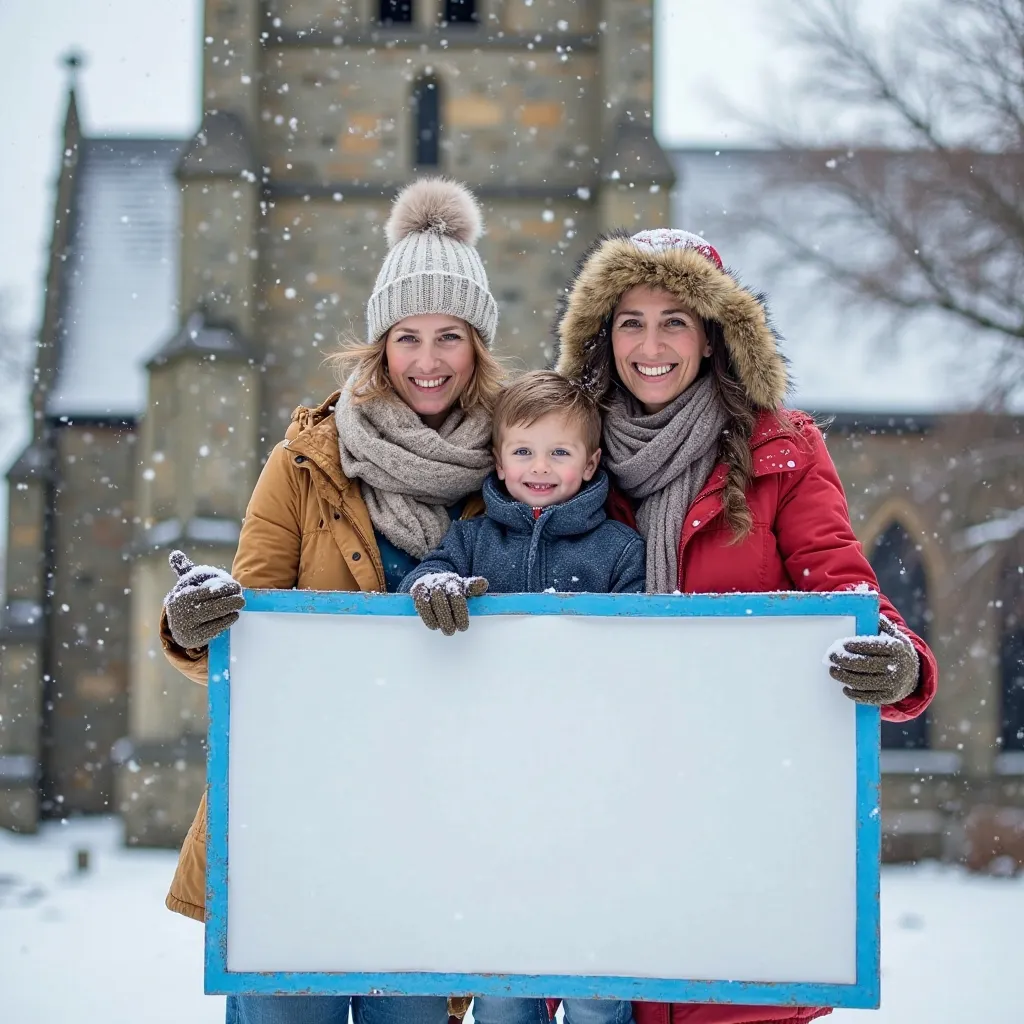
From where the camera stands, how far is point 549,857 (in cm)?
271

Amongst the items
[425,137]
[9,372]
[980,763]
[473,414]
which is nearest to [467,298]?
[473,414]

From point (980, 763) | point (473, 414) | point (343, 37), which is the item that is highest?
point (343, 37)

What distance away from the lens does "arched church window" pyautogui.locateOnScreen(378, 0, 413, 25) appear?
512 inches

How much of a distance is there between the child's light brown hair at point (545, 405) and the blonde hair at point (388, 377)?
10 cm

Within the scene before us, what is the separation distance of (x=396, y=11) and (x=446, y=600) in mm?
12029

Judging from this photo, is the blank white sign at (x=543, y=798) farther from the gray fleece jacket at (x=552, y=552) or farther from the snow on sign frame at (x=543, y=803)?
the gray fleece jacket at (x=552, y=552)

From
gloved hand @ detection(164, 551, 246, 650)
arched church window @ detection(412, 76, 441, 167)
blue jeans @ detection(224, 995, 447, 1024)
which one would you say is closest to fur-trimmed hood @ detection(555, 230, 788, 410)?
gloved hand @ detection(164, 551, 246, 650)

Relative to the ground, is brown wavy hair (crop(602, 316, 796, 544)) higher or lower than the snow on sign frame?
higher

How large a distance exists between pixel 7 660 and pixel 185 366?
4.56m

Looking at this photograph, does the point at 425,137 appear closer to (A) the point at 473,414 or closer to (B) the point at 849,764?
(A) the point at 473,414

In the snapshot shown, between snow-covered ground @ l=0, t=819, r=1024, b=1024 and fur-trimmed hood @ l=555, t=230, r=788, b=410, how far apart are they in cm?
521

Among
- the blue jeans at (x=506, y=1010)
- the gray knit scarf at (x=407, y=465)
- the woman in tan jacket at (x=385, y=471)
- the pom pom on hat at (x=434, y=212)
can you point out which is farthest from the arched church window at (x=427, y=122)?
the blue jeans at (x=506, y=1010)

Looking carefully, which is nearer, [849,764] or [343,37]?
[849,764]

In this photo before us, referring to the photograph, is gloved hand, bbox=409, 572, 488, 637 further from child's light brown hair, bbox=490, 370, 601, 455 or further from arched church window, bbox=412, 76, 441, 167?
arched church window, bbox=412, 76, 441, 167
